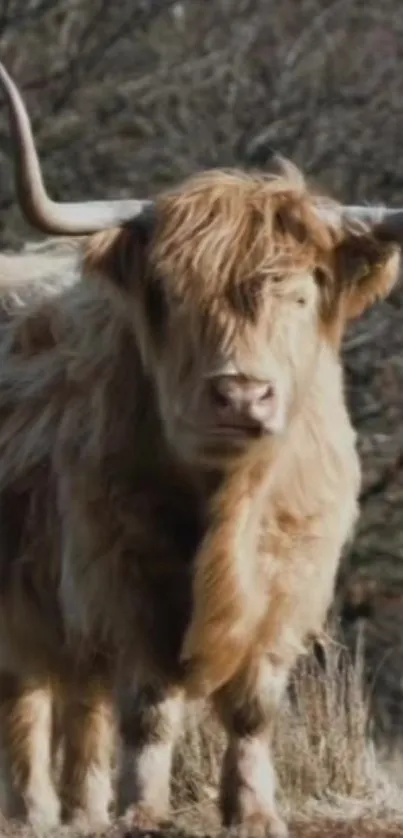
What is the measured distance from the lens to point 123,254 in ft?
21.6

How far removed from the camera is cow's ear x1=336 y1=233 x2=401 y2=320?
661 centimetres

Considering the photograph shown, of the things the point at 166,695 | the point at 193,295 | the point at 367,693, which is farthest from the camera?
the point at 367,693

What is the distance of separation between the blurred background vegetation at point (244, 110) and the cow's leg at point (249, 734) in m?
10.4

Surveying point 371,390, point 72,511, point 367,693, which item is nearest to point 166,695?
point 72,511

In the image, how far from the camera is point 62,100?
18172mm

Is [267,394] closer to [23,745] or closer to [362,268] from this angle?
[362,268]

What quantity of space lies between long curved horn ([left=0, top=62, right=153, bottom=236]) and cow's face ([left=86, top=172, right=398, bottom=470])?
0.06 metres

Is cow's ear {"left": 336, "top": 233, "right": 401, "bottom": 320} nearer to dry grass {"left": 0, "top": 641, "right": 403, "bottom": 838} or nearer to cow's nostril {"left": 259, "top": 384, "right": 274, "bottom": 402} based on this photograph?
cow's nostril {"left": 259, "top": 384, "right": 274, "bottom": 402}

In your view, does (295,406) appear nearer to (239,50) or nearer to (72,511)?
(72,511)

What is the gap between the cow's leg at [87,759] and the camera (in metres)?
8.11

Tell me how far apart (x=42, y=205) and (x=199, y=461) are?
723mm

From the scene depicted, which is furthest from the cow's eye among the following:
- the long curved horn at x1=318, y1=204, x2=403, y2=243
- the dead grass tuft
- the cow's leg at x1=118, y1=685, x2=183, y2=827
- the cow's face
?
the dead grass tuft

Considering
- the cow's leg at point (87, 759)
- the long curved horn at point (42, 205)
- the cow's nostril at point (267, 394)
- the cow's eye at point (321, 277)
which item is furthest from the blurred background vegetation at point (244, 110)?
the cow's nostril at point (267, 394)

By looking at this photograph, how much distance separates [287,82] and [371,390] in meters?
2.29
